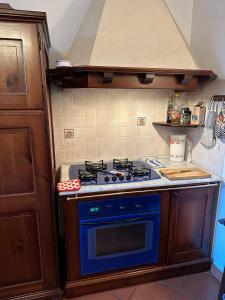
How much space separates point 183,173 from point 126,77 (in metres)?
0.89

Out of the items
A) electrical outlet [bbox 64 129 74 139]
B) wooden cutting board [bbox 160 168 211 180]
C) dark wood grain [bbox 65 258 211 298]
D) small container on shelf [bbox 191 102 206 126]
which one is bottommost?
dark wood grain [bbox 65 258 211 298]

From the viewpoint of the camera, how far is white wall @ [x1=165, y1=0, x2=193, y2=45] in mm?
1932

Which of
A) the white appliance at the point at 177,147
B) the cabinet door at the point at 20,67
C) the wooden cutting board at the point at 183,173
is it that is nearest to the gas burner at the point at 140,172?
the wooden cutting board at the point at 183,173

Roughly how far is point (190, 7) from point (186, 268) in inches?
90.8

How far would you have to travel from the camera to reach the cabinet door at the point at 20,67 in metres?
1.18

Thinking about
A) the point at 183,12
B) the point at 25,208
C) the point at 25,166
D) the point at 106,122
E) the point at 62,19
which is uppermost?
the point at 183,12

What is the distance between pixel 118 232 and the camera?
1685 millimetres

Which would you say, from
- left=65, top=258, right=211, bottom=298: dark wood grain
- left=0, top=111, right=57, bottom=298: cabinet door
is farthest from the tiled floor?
left=0, top=111, right=57, bottom=298: cabinet door

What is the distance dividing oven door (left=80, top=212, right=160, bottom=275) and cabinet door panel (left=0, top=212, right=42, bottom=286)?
1.08ft

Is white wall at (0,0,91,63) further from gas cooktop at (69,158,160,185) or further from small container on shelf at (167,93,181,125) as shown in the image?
small container on shelf at (167,93,181,125)

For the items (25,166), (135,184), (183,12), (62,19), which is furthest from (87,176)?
(183,12)

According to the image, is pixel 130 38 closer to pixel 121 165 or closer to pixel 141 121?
pixel 141 121

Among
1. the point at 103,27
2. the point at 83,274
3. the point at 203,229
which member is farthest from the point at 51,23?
the point at 203,229

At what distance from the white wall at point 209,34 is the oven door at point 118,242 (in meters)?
1.32
